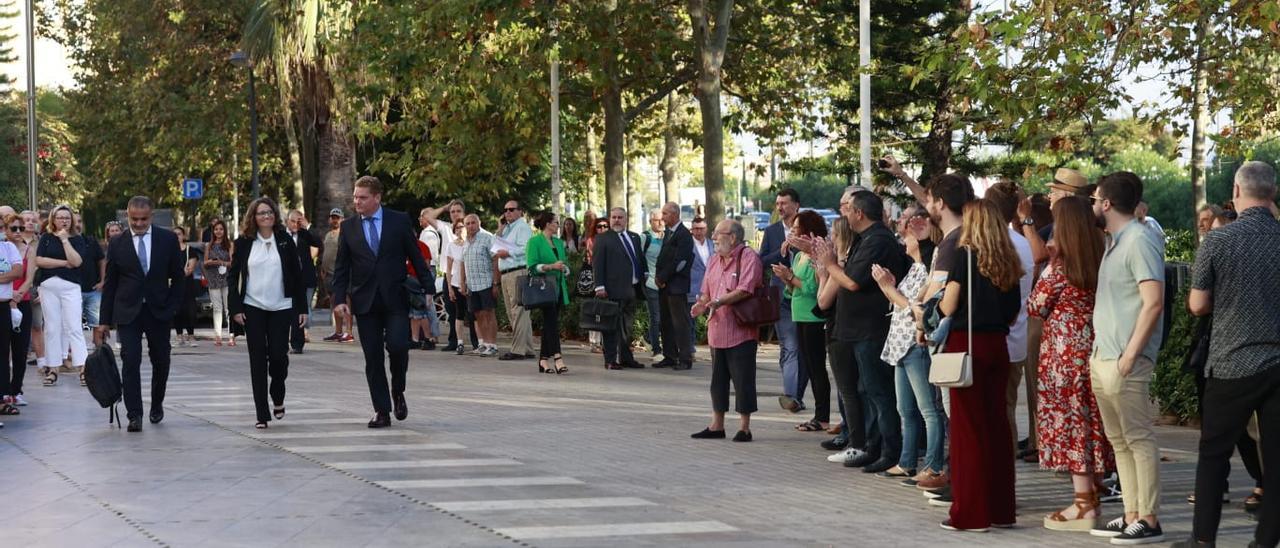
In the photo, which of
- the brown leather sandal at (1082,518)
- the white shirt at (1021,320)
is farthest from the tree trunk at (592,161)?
the brown leather sandal at (1082,518)

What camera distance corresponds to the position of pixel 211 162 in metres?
49.8

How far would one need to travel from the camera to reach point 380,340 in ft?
43.3

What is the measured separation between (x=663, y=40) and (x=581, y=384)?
11389 millimetres

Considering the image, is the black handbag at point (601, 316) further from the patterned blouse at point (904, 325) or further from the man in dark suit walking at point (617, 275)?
the patterned blouse at point (904, 325)

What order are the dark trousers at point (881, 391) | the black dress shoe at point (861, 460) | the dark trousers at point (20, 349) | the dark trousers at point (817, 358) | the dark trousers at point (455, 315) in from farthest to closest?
the dark trousers at point (455, 315) → the dark trousers at point (20, 349) → the dark trousers at point (817, 358) → the black dress shoe at point (861, 460) → the dark trousers at point (881, 391)

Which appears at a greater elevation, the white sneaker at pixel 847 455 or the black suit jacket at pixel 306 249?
the black suit jacket at pixel 306 249

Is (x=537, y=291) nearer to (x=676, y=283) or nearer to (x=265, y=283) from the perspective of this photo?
(x=676, y=283)

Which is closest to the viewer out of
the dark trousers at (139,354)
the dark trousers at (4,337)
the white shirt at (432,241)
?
the dark trousers at (139,354)

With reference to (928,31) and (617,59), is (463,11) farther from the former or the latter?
(928,31)

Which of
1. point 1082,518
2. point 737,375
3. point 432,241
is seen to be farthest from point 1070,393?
point 432,241

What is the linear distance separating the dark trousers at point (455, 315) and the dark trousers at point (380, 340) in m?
8.20

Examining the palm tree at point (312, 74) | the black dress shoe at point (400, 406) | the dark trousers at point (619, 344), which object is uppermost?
the palm tree at point (312, 74)

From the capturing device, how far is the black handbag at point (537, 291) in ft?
61.3

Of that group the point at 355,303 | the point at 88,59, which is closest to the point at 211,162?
the point at 88,59
